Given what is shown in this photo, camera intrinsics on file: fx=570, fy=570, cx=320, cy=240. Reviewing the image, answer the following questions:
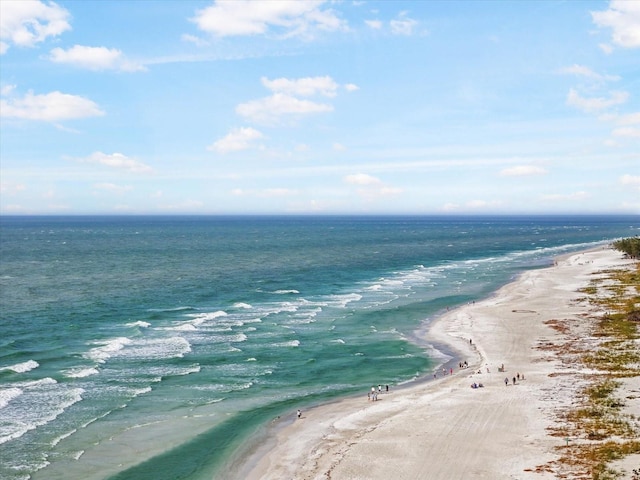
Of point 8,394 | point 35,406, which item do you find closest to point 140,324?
point 8,394

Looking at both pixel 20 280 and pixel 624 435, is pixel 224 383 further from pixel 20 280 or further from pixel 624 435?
pixel 20 280

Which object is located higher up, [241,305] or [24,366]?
[241,305]

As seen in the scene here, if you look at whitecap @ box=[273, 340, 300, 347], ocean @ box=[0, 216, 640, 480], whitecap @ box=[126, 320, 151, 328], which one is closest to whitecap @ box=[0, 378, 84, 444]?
ocean @ box=[0, 216, 640, 480]

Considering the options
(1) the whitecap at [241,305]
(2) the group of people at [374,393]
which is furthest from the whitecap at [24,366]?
(1) the whitecap at [241,305]

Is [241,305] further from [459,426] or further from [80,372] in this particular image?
[459,426]

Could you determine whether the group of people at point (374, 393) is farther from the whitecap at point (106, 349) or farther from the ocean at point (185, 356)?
the whitecap at point (106, 349)

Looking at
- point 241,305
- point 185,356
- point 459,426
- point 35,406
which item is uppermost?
point 241,305

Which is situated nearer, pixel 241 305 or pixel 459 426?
pixel 459 426
